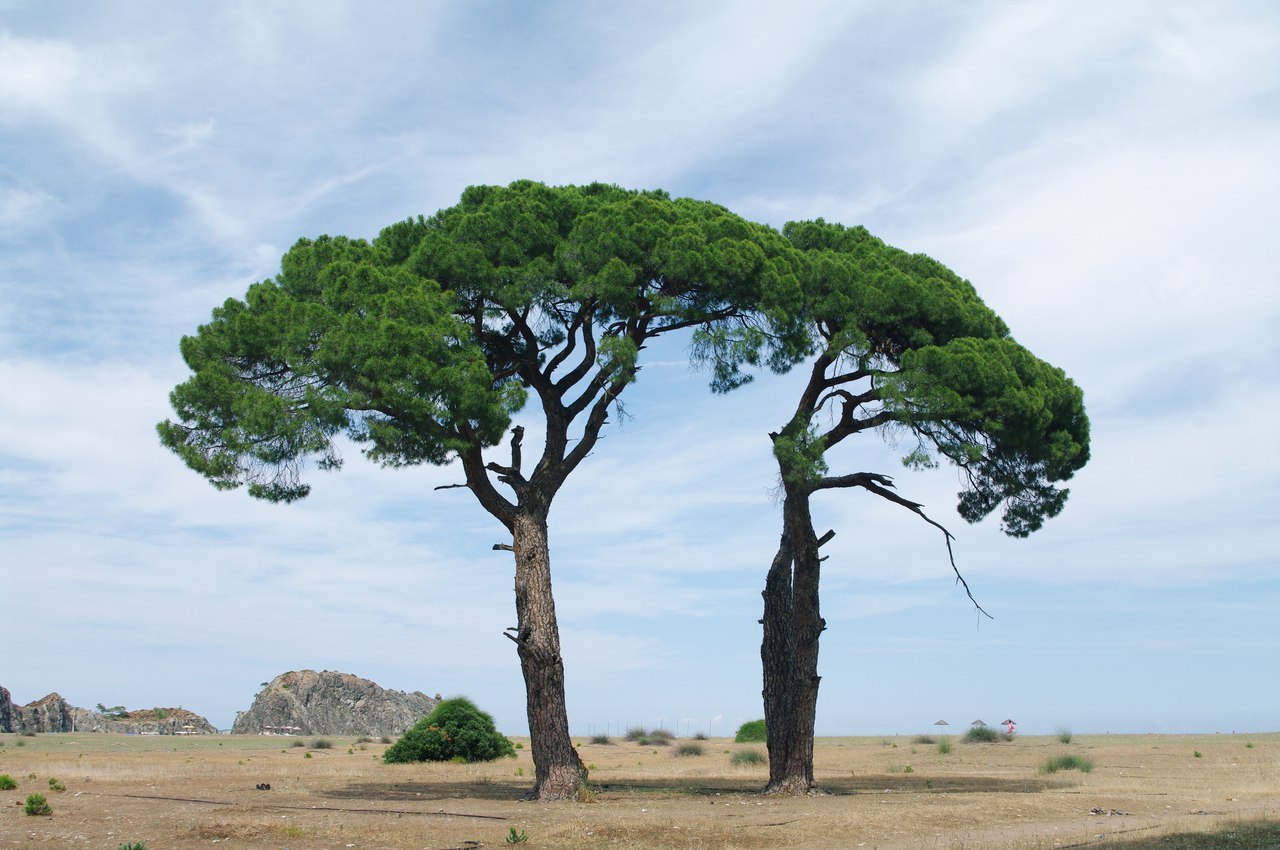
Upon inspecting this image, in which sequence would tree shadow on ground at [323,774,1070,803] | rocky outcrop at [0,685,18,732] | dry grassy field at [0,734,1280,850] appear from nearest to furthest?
dry grassy field at [0,734,1280,850] → tree shadow on ground at [323,774,1070,803] → rocky outcrop at [0,685,18,732]

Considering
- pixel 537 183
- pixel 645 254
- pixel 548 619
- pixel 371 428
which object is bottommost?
pixel 548 619

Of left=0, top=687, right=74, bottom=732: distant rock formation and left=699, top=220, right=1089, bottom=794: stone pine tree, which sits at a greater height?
left=699, top=220, right=1089, bottom=794: stone pine tree

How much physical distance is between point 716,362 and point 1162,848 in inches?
436

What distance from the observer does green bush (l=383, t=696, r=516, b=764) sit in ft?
95.8

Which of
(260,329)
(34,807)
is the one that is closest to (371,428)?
(260,329)

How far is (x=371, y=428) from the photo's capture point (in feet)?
57.1

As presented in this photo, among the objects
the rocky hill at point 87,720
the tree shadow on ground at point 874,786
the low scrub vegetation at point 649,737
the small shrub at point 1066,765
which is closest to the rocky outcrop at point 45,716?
the rocky hill at point 87,720

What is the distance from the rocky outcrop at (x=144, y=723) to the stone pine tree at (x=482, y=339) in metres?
51.9

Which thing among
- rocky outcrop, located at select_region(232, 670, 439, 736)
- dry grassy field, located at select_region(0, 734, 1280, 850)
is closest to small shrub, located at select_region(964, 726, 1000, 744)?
dry grassy field, located at select_region(0, 734, 1280, 850)

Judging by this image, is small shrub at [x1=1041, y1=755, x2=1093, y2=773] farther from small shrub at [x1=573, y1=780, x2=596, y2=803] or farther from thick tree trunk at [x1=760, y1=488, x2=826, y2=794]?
small shrub at [x1=573, y1=780, x2=596, y2=803]

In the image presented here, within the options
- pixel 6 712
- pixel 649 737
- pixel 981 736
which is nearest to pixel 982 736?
pixel 981 736

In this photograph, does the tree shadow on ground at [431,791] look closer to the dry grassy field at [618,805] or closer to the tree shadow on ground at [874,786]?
the dry grassy field at [618,805]

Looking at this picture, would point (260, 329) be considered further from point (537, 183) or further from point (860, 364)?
point (860, 364)

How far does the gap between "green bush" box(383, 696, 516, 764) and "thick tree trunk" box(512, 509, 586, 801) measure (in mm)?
12793
